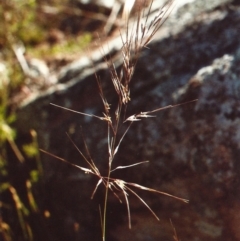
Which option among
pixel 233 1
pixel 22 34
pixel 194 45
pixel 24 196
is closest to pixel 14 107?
pixel 24 196

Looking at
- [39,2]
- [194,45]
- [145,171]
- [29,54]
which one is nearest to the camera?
[145,171]

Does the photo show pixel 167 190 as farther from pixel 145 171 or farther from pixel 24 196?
pixel 24 196

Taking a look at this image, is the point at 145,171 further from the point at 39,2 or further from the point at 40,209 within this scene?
the point at 39,2

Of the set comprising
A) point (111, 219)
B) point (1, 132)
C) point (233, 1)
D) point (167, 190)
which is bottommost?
point (111, 219)

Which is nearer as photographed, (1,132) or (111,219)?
(111,219)

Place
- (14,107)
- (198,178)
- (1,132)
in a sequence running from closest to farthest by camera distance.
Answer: (198,178) < (1,132) < (14,107)

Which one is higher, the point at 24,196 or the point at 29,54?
the point at 29,54
